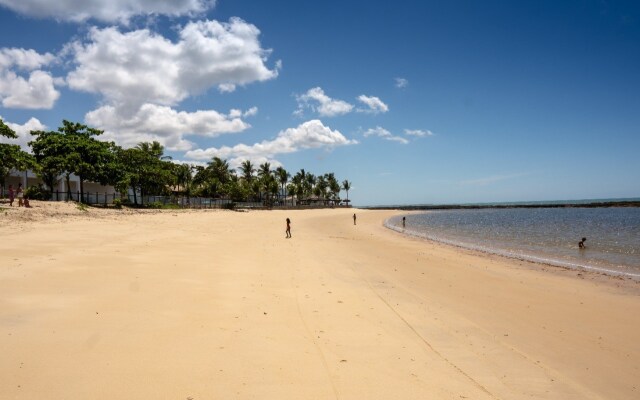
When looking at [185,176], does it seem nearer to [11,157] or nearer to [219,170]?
[219,170]

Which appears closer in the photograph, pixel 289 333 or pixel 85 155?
pixel 289 333

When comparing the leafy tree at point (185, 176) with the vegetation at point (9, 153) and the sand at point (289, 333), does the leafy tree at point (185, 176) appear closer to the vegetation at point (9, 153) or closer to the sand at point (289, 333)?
the vegetation at point (9, 153)

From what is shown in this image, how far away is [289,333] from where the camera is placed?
20.2ft

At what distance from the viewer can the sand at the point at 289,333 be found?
172 inches

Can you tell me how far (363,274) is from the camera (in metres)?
12.4

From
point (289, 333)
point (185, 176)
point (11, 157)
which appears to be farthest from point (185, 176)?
point (289, 333)

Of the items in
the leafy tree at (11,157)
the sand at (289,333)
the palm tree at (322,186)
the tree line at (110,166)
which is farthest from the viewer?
the palm tree at (322,186)

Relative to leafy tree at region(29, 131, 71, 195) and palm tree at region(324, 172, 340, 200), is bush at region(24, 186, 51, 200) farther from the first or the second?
palm tree at region(324, 172, 340, 200)

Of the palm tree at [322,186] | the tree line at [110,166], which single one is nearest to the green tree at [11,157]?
the tree line at [110,166]

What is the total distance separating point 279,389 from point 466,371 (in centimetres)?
267

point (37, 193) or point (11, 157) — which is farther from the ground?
point (11, 157)

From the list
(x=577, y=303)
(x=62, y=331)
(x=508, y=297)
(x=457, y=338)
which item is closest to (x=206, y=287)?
(x=62, y=331)

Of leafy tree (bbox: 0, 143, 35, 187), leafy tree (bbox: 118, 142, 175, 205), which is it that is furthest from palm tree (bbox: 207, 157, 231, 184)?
leafy tree (bbox: 0, 143, 35, 187)

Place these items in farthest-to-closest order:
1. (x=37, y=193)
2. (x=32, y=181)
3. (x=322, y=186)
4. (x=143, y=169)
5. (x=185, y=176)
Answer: (x=322, y=186)
(x=185, y=176)
(x=143, y=169)
(x=32, y=181)
(x=37, y=193)
